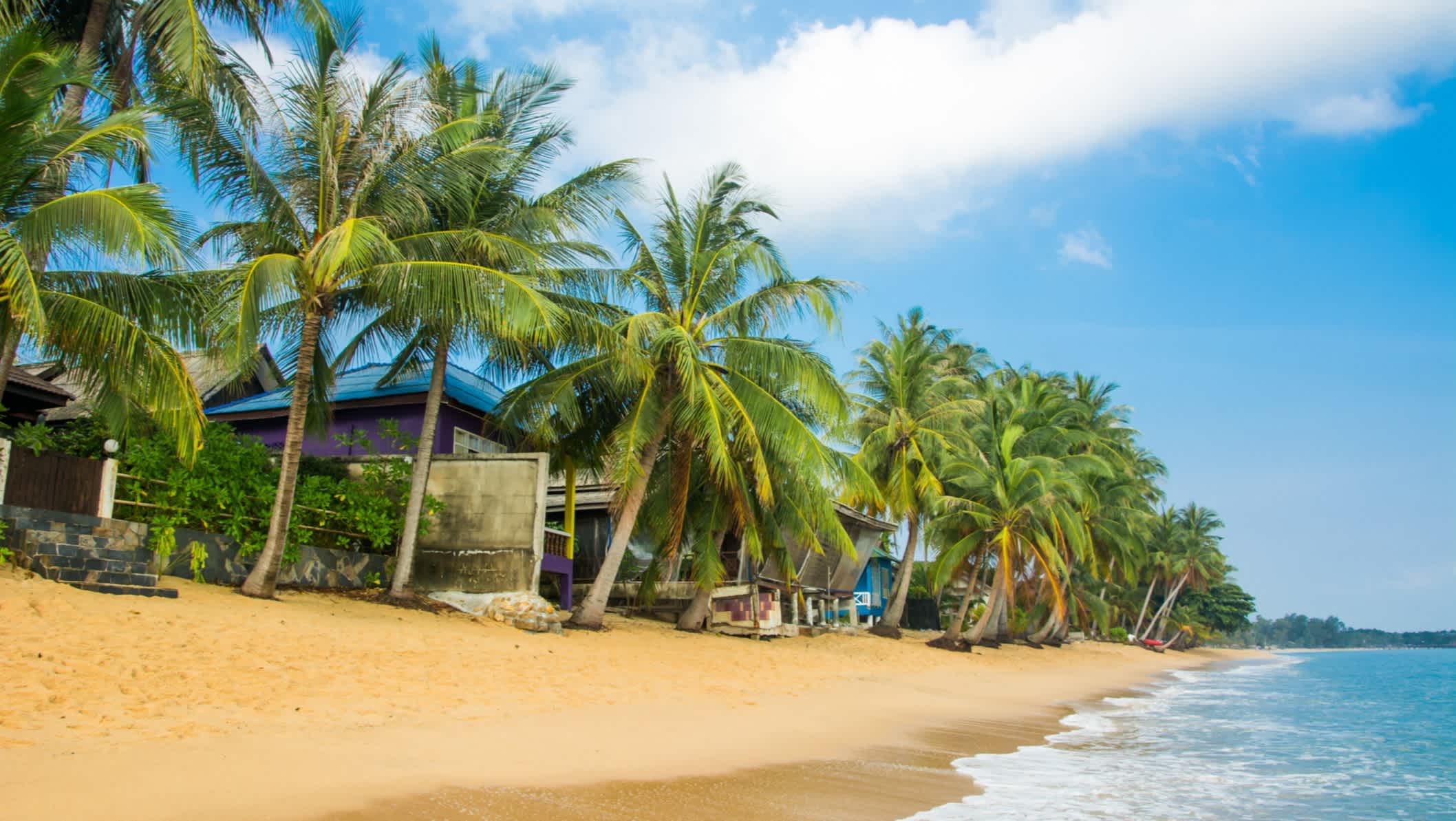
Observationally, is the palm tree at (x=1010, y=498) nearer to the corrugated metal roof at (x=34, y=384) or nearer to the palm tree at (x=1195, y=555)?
the corrugated metal roof at (x=34, y=384)

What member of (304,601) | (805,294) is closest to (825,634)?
(805,294)

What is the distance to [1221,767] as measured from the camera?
424 inches

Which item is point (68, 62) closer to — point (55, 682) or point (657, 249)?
point (55, 682)

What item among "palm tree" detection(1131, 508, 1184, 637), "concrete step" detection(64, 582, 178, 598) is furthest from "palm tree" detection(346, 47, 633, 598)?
"palm tree" detection(1131, 508, 1184, 637)

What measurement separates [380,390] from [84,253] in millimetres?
8614

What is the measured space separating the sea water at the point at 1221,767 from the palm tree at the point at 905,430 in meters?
7.82

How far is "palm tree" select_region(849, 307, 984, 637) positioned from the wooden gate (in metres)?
19.2

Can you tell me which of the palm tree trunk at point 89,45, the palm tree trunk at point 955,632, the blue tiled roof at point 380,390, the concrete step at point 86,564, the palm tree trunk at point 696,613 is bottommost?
the palm tree trunk at point 955,632

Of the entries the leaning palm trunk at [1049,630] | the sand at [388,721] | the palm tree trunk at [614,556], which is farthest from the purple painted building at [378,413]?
the leaning palm trunk at [1049,630]

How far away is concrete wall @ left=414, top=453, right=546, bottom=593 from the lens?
14914 mm

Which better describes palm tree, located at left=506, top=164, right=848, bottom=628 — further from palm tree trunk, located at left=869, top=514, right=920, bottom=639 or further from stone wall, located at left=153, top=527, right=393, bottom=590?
palm tree trunk, located at left=869, top=514, right=920, bottom=639

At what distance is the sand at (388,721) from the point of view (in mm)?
5664

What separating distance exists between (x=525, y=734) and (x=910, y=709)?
6.98 m

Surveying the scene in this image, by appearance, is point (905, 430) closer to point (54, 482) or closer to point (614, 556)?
point (614, 556)
